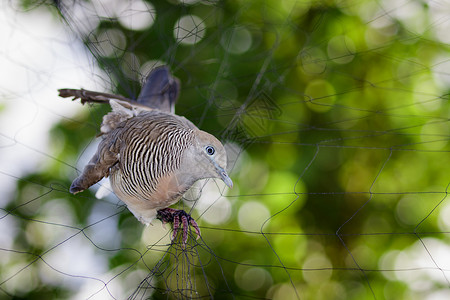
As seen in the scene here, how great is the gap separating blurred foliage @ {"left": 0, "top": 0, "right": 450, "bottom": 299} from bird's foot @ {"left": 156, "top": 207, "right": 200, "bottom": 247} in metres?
0.70

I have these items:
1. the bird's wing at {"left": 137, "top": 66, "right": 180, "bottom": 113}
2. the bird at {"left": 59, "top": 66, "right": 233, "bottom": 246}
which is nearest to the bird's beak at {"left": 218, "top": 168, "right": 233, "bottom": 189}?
the bird at {"left": 59, "top": 66, "right": 233, "bottom": 246}

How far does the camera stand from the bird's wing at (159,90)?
5.71 ft

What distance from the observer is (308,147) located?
2457 mm

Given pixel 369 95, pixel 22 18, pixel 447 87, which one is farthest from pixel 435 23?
pixel 22 18

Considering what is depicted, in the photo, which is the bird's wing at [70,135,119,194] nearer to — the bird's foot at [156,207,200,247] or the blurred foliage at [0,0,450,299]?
the bird's foot at [156,207,200,247]

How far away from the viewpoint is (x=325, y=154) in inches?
99.8

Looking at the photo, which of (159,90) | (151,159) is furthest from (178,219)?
(159,90)

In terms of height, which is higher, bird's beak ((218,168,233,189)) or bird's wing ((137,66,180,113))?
bird's beak ((218,168,233,189))

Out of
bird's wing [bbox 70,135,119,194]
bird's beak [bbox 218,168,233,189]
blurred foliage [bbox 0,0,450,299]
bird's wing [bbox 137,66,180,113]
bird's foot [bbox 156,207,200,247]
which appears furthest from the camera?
blurred foliage [bbox 0,0,450,299]

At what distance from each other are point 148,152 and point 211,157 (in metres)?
0.23

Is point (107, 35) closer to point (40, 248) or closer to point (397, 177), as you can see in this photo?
point (40, 248)

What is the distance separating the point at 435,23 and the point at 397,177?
0.93m

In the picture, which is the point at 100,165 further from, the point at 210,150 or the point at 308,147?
the point at 308,147

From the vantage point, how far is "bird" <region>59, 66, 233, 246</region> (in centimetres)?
114
